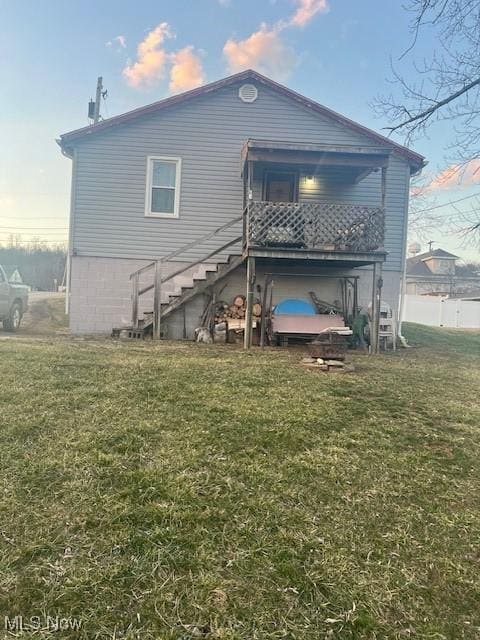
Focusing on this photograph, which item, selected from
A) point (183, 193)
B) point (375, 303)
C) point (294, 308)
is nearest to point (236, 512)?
point (375, 303)

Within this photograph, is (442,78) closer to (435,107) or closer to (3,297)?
(435,107)

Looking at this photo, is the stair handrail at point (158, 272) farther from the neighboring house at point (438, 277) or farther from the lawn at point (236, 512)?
the neighboring house at point (438, 277)

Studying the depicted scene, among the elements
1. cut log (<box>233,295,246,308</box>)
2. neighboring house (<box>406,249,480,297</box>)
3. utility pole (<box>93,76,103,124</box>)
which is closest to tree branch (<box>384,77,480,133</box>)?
cut log (<box>233,295,246,308</box>)

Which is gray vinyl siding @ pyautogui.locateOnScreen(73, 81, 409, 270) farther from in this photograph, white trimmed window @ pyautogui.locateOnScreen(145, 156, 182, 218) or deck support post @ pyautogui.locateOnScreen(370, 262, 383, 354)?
deck support post @ pyautogui.locateOnScreen(370, 262, 383, 354)

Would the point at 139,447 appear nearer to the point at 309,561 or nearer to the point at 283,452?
the point at 283,452

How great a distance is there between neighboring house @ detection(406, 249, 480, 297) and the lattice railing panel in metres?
30.3

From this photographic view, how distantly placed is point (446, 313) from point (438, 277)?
17978mm

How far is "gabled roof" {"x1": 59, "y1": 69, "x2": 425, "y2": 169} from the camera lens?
36.3 ft

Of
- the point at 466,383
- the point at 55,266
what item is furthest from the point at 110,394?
the point at 55,266

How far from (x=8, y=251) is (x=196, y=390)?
5281cm

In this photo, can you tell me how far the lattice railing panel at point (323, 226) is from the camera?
31.2 feet

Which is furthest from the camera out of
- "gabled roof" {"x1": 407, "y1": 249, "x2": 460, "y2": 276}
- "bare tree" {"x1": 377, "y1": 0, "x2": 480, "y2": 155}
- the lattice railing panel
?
"gabled roof" {"x1": 407, "y1": 249, "x2": 460, "y2": 276}

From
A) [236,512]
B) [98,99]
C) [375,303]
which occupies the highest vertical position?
[98,99]

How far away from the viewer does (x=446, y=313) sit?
2464 centimetres
